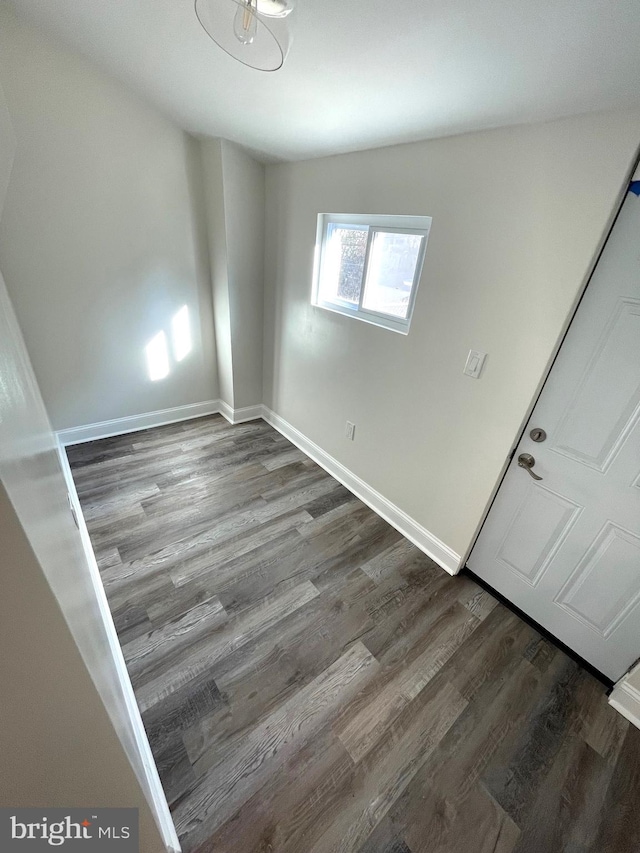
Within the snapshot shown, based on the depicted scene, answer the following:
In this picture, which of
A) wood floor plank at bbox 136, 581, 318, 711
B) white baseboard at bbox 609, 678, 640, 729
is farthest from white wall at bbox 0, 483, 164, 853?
white baseboard at bbox 609, 678, 640, 729

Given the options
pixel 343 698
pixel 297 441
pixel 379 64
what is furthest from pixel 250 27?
pixel 297 441

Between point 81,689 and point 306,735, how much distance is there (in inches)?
44.1

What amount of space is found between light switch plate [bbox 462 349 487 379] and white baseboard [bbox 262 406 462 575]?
100 centimetres

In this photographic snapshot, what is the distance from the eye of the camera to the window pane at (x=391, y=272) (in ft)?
5.97

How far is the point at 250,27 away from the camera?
0.91 metres

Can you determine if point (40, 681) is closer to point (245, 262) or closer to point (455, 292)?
point (455, 292)

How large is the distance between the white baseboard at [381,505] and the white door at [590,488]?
0.33m

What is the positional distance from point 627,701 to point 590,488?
2.95 feet

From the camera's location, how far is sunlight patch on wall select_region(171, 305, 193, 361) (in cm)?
280

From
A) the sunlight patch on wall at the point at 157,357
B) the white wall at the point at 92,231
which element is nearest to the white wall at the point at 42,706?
the white wall at the point at 92,231

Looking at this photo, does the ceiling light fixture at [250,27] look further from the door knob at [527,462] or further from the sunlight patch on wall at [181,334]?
the sunlight patch on wall at [181,334]

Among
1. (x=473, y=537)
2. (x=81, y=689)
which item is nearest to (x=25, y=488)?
(x=81, y=689)

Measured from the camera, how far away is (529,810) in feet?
3.65

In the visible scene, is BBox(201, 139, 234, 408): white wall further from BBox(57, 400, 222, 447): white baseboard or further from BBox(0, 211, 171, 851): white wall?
BBox(0, 211, 171, 851): white wall
